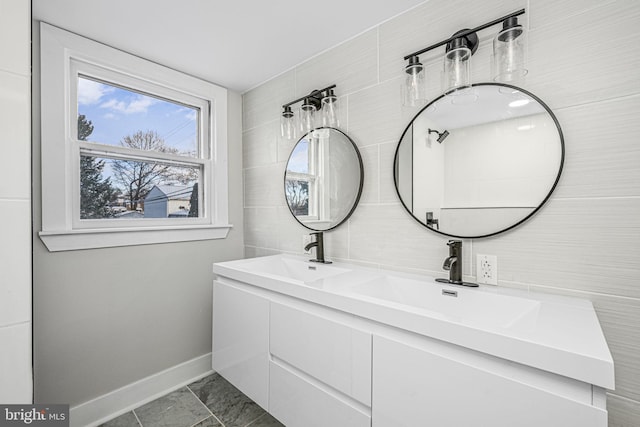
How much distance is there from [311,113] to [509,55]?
3.72 ft

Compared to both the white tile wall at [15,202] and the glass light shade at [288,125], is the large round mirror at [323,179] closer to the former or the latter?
the glass light shade at [288,125]

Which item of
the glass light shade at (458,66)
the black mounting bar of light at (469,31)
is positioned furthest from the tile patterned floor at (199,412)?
the black mounting bar of light at (469,31)

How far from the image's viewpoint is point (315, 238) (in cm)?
190

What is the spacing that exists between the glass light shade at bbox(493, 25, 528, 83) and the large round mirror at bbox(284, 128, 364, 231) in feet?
2.54

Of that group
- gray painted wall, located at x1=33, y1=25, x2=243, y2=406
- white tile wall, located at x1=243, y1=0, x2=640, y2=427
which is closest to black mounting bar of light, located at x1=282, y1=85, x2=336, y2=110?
white tile wall, located at x1=243, y1=0, x2=640, y2=427

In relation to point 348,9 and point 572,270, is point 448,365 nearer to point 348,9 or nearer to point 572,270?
point 572,270

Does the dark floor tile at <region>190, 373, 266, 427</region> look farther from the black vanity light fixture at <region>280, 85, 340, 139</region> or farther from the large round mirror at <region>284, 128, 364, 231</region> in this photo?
the black vanity light fixture at <region>280, 85, 340, 139</region>

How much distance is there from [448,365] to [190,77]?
2.36 m

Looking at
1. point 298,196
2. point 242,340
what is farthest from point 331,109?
point 242,340

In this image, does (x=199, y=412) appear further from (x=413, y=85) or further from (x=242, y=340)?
(x=413, y=85)

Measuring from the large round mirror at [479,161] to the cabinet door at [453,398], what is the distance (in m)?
0.64

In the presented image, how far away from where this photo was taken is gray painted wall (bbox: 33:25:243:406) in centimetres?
158

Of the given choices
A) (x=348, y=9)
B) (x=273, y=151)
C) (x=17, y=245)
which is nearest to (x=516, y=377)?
(x=17, y=245)

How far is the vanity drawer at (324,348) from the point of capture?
41.8 inches
